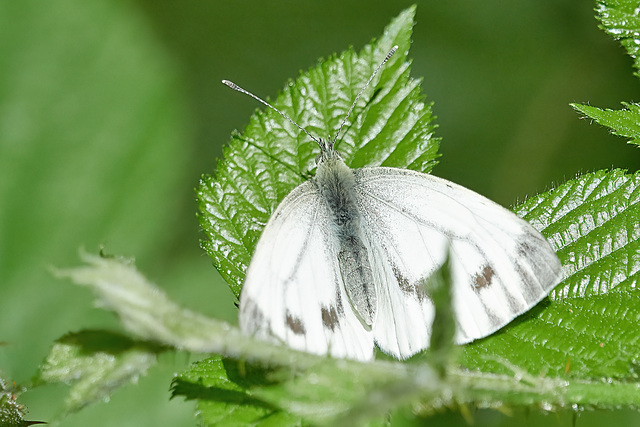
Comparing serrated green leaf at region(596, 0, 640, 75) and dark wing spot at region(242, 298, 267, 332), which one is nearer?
dark wing spot at region(242, 298, 267, 332)

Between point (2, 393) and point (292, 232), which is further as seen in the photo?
point (292, 232)

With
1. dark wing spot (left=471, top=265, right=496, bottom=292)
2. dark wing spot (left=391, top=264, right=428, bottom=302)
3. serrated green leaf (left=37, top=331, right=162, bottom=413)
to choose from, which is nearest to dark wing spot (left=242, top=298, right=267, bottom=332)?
serrated green leaf (left=37, top=331, right=162, bottom=413)

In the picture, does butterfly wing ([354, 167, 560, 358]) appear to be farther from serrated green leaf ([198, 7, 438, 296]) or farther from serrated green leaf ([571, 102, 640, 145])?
serrated green leaf ([571, 102, 640, 145])

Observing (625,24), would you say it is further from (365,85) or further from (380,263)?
Answer: (380,263)

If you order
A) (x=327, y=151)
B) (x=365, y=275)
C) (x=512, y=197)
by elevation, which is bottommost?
(x=365, y=275)

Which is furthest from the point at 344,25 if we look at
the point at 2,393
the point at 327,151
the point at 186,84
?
the point at 2,393

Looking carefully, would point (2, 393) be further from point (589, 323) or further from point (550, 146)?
point (550, 146)

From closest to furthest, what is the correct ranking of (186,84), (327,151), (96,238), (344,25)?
(327,151) < (96,238) < (186,84) < (344,25)
